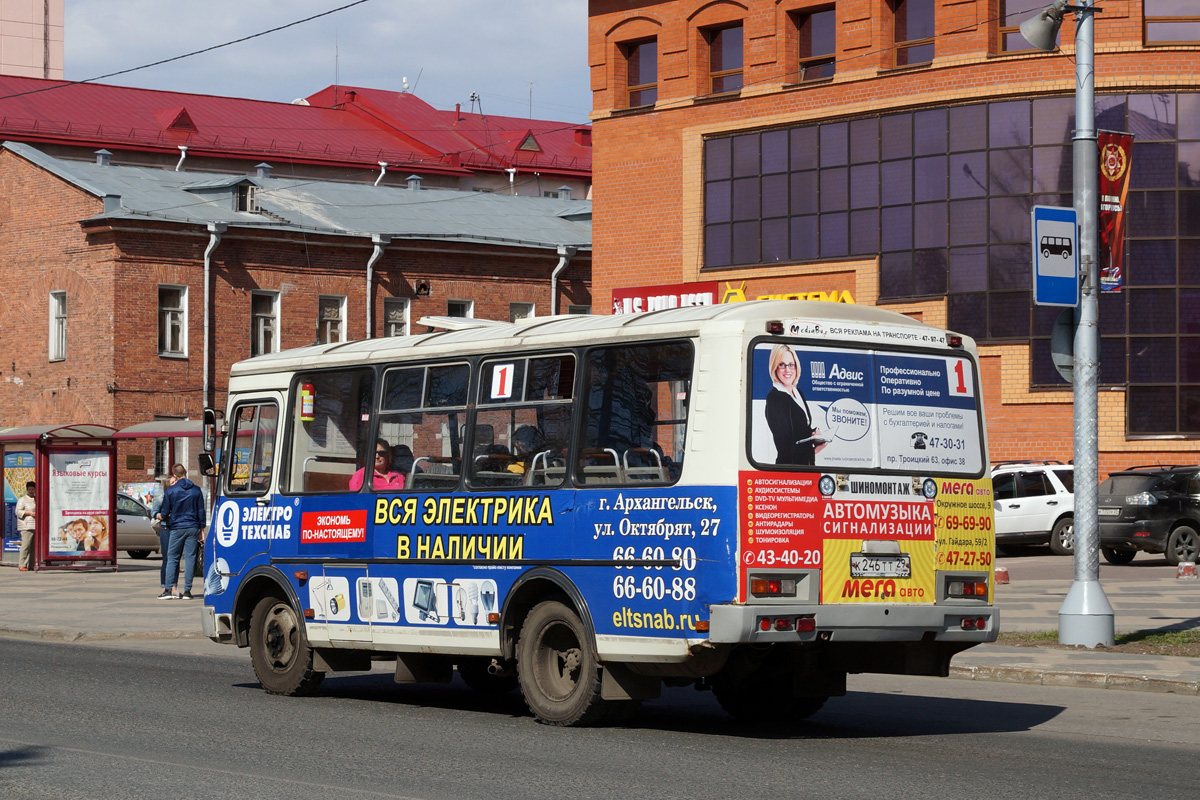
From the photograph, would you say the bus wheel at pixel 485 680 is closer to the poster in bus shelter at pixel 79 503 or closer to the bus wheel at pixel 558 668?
the bus wheel at pixel 558 668

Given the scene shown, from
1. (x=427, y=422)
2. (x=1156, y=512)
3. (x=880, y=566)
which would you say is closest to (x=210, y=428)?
(x=427, y=422)

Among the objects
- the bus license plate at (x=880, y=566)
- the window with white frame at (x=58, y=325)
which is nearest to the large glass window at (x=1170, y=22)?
the bus license plate at (x=880, y=566)

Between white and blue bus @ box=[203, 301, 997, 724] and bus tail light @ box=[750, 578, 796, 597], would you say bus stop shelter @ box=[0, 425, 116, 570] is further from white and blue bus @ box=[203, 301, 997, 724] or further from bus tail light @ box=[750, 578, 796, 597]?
bus tail light @ box=[750, 578, 796, 597]

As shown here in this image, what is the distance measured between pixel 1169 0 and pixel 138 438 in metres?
27.2

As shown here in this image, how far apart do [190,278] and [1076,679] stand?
126 ft

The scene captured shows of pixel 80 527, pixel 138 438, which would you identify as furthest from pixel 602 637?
pixel 138 438

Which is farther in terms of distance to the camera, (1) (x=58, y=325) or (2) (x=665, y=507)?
(1) (x=58, y=325)

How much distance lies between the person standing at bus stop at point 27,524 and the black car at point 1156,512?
18.8m

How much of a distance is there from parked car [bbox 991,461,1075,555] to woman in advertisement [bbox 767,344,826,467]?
74.0 ft

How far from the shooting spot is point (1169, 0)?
3531 cm

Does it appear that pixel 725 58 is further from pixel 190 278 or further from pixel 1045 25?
pixel 1045 25

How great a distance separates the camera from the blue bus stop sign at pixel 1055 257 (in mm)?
16406

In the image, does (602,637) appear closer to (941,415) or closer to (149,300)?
(941,415)

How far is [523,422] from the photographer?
467 inches
